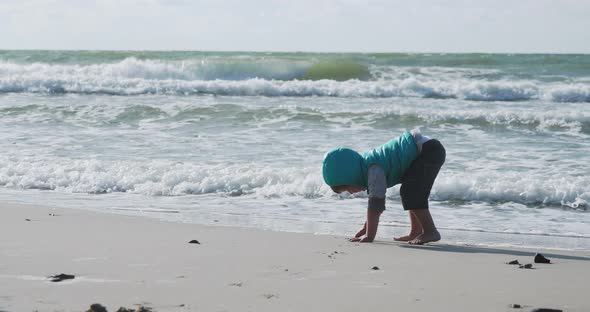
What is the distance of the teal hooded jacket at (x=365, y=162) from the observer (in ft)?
19.6

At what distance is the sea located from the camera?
770cm

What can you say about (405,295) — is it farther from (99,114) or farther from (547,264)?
(99,114)

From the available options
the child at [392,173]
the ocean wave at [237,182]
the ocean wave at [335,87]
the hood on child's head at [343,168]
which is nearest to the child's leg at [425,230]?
the child at [392,173]

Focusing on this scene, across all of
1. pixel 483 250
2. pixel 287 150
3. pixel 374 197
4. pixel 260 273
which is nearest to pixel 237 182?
pixel 287 150

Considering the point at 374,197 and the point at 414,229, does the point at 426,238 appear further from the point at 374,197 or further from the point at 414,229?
the point at 374,197

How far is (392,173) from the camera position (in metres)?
6.15

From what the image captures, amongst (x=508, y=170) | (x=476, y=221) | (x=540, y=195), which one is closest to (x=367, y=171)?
(x=476, y=221)

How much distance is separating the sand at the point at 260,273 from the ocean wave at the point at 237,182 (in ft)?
7.70

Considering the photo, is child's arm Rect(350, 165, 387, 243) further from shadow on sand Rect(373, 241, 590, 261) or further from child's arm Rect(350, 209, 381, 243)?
shadow on sand Rect(373, 241, 590, 261)

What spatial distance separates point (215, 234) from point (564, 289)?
9.08 ft

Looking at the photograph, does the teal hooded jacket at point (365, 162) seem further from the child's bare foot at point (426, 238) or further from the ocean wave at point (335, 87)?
the ocean wave at point (335, 87)

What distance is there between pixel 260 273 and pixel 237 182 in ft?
14.5

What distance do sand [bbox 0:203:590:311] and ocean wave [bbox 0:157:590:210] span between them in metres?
2.35

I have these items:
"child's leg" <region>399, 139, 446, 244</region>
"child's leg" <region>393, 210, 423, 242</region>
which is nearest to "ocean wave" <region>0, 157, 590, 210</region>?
"child's leg" <region>393, 210, 423, 242</region>
